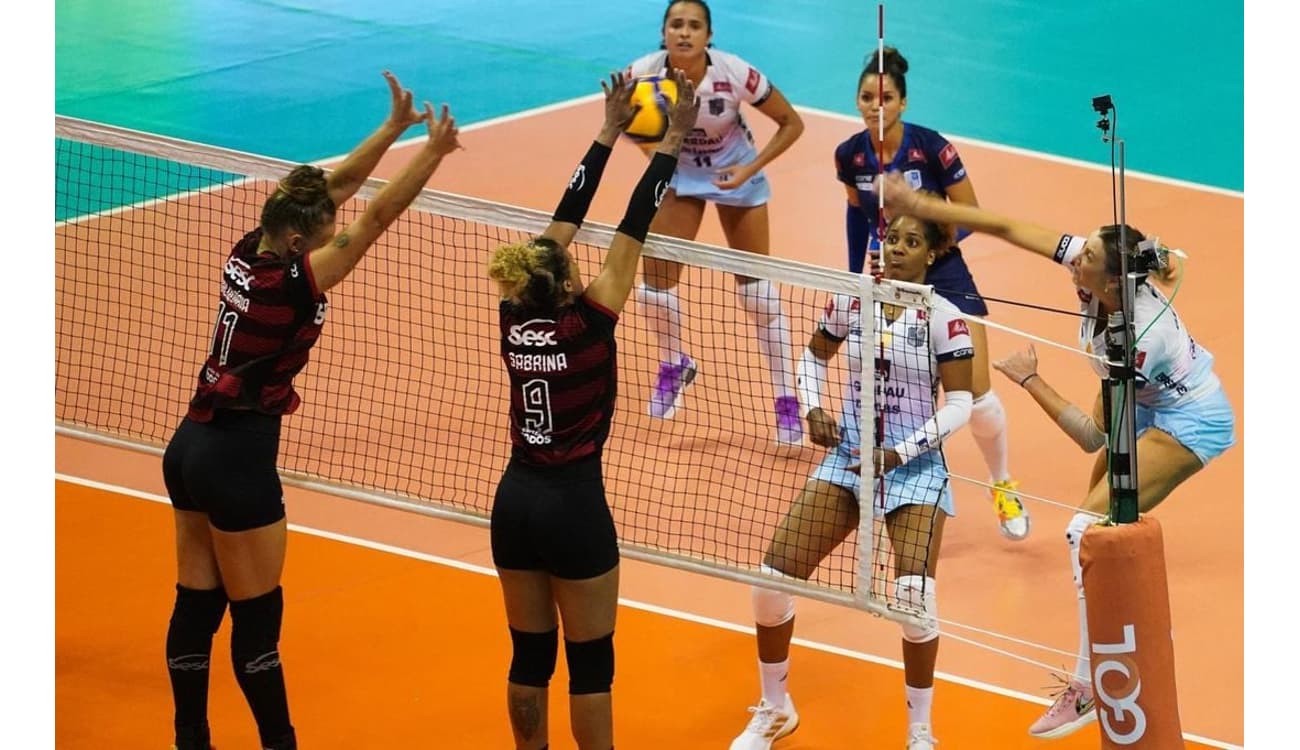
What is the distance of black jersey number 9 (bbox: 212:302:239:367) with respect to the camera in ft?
22.8

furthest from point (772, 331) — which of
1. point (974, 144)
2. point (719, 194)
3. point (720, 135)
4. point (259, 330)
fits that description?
point (974, 144)

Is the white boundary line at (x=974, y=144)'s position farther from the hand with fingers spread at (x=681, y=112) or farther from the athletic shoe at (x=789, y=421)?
the hand with fingers spread at (x=681, y=112)

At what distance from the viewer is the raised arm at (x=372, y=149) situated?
23.9ft

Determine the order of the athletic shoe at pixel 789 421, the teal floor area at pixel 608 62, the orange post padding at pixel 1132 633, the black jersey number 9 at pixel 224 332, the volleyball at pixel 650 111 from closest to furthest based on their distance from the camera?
the orange post padding at pixel 1132 633, the black jersey number 9 at pixel 224 332, the volleyball at pixel 650 111, the athletic shoe at pixel 789 421, the teal floor area at pixel 608 62

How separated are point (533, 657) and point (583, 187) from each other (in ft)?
6.07

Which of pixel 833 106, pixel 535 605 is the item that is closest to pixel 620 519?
pixel 535 605

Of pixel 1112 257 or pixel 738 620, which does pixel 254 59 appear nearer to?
pixel 738 620

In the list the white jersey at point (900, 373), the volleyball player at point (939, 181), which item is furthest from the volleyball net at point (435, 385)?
the volleyball player at point (939, 181)

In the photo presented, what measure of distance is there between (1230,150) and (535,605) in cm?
1034

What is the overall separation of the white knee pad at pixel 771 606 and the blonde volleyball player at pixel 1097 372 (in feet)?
3.95

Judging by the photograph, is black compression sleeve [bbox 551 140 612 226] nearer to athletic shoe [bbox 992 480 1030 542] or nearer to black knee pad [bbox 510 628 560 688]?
black knee pad [bbox 510 628 560 688]

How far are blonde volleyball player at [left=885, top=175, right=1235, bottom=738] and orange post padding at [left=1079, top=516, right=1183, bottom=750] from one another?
3.84 feet

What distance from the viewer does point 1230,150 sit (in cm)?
1516

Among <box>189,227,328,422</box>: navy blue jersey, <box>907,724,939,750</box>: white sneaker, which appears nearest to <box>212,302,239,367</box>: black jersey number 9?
<box>189,227,328,422</box>: navy blue jersey
